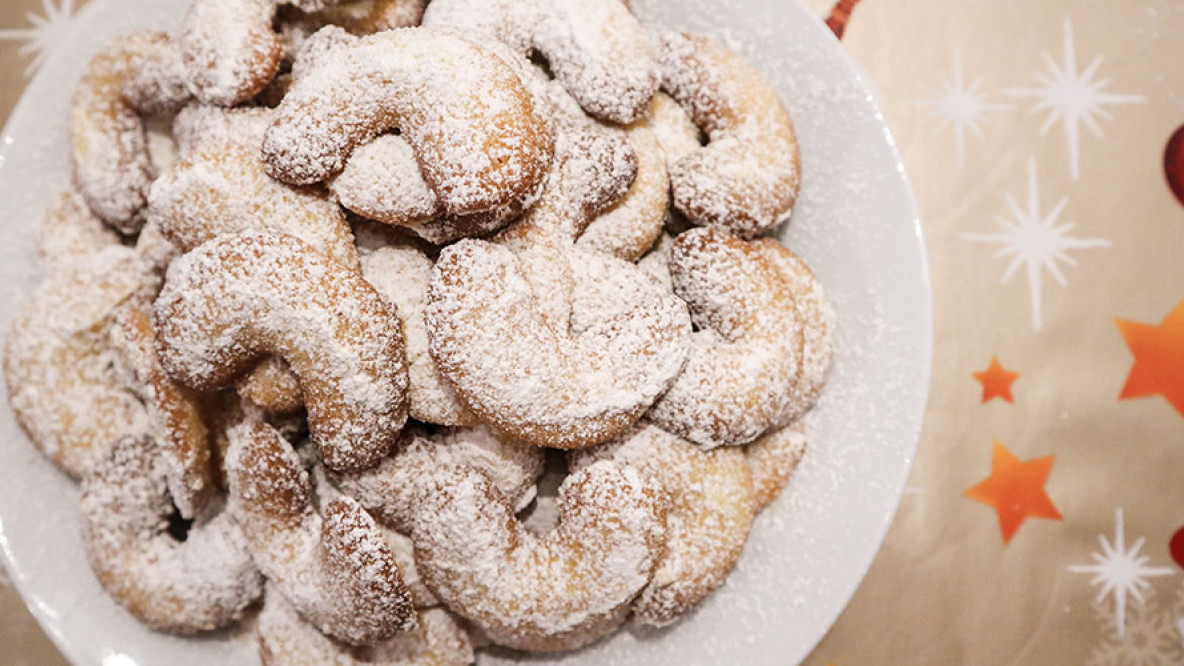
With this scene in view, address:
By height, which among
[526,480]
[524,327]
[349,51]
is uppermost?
[349,51]

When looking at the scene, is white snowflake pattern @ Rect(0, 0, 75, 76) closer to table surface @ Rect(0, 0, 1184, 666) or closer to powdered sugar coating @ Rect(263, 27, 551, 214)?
powdered sugar coating @ Rect(263, 27, 551, 214)

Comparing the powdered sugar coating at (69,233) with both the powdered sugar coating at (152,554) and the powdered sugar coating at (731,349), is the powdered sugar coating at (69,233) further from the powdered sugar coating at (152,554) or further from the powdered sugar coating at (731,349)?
the powdered sugar coating at (731,349)

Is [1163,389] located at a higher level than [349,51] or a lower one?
higher

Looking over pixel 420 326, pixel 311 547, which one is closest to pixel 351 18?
pixel 420 326

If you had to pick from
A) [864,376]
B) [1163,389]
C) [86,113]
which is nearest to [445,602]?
[864,376]

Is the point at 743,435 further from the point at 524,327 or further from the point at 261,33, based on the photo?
the point at 261,33

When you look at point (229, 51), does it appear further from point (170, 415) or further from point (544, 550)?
point (544, 550)

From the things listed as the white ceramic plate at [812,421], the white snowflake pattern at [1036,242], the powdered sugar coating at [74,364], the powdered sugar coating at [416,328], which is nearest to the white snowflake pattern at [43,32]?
the white ceramic plate at [812,421]
